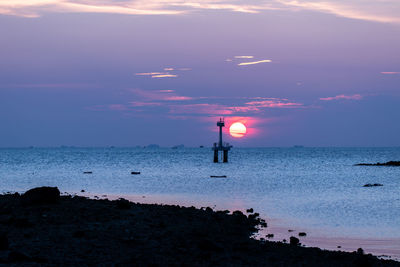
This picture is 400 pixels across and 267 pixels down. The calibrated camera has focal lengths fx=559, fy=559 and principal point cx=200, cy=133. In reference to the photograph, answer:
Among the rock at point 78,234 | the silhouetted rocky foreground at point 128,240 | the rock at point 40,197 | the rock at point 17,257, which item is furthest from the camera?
the rock at point 40,197

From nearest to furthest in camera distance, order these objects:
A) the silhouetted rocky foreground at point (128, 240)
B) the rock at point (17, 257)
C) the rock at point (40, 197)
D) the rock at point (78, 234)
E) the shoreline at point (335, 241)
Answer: the rock at point (17, 257)
the silhouetted rocky foreground at point (128, 240)
the rock at point (78, 234)
the shoreline at point (335, 241)
the rock at point (40, 197)

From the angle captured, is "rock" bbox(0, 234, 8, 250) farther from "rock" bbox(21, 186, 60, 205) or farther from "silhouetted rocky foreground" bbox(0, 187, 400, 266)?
"rock" bbox(21, 186, 60, 205)

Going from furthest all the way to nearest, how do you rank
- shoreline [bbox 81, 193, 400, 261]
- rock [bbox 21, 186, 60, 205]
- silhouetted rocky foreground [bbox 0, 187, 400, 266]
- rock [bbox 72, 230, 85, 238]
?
→ rock [bbox 21, 186, 60, 205]
shoreline [bbox 81, 193, 400, 261]
rock [bbox 72, 230, 85, 238]
silhouetted rocky foreground [bbox 0, 187, 400, 266]

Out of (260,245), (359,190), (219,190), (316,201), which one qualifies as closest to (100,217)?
(260,245)

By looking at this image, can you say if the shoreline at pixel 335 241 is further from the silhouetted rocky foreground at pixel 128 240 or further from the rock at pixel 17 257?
the rock at pixel 17 257

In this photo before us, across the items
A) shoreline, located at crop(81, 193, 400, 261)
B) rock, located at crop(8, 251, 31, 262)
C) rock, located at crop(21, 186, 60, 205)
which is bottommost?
rock, located at crop(8, 251, 31, 262)

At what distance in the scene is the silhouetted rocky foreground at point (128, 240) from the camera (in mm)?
17812

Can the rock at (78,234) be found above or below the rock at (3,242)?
above

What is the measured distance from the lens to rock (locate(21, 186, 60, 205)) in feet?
92.9

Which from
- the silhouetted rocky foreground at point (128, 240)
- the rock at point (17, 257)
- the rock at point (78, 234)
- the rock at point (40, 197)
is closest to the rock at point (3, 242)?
the silhouetted rocky foreground at point (128, 240)

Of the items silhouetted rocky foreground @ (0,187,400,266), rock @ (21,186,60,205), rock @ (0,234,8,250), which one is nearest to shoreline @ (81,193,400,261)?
silhouetted rocky foreground @ (0,187,400,266)

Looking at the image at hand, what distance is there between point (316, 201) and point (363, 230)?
640 inches

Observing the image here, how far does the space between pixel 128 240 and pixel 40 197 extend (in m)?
9.52

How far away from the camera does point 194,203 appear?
43.7 m
